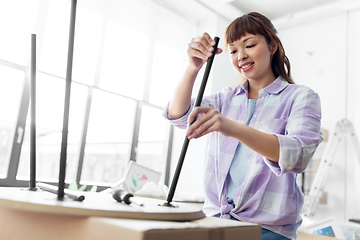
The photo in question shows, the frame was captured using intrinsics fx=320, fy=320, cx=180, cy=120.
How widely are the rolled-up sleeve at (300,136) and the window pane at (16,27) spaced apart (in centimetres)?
297

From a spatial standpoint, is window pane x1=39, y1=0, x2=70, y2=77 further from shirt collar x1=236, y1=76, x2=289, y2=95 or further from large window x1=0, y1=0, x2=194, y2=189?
shirt collar x1=236, y1=76, x2=289, y2=95

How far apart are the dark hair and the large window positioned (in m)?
2.37

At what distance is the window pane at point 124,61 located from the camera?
147 inches

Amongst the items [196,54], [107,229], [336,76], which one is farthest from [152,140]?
[107,229]

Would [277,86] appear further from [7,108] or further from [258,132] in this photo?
[7,108]

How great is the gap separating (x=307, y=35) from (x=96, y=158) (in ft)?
11.1

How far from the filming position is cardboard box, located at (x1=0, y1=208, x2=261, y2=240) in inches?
12.5

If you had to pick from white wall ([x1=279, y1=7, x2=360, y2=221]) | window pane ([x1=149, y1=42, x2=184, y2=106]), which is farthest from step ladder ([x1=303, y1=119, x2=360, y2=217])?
window pane ([x1=149, y1=42, x2=184, y2=106])

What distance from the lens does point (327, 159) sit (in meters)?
3.66

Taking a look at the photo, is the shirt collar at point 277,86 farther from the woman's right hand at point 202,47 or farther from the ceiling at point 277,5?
the ceiling at point 277,5

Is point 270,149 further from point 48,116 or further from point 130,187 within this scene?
point 48,116

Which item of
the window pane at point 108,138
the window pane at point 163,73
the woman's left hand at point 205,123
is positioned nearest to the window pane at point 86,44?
the window pane at point 108,138

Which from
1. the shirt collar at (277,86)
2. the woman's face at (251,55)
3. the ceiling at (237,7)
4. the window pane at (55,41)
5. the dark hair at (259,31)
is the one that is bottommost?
the shirt collar at (277,86)

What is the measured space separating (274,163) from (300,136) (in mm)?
82
